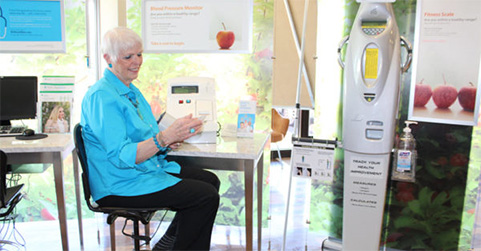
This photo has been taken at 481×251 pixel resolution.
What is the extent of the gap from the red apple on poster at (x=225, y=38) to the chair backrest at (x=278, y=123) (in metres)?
0.60

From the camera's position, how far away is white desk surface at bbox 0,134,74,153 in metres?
2.25

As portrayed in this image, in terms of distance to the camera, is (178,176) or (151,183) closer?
(151,183)

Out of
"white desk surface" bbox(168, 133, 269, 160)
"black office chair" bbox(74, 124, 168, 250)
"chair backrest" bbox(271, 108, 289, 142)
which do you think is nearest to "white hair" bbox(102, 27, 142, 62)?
"black office chair" bbox(74, 124, 168, 250)

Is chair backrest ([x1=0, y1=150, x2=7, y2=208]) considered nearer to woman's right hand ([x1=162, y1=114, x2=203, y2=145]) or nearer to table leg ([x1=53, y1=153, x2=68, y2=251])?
table leg ([x1=53, y1=153, x2=68, y2=251])

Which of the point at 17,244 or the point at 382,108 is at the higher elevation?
the point at 382,108

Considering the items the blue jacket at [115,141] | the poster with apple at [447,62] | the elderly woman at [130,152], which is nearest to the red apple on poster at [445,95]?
the poster with apple at [447,62]

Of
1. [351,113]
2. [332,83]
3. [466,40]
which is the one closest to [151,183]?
[351,113]

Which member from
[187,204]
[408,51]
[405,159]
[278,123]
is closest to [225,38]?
[278,123]

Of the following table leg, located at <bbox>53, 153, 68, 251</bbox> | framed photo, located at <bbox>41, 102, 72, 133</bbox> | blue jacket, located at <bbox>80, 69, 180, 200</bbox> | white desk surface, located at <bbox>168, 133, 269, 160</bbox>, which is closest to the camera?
blue jacket, located at <bbox>80, 69, 180, 200</bbox>

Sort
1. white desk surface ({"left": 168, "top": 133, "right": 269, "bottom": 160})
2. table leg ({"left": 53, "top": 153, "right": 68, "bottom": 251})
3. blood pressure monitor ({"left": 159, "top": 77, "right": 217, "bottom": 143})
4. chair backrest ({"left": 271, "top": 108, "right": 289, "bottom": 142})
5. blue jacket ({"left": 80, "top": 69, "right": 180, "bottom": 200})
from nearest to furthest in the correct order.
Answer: blue jacket ({"left": 80, "top": 69, "right": 180, "bottom": 200}) → white desk surface ({"left": 168, "top": 133, "right": 269, "bottom": 160}) → table leg ({"left": 53, "top": 153, "right": 68, "bottom": 251}) → blood pressure monitor ({"left": 159, "top": 77, "right": 217, "bottom": 143}) → chair backrest ({"left": 271, "top": 108, "right": 289, "bottom": 142})

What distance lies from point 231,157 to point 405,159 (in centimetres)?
105

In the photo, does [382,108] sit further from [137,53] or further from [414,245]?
[137,53]

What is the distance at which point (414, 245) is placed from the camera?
270 cm

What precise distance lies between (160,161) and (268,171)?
1014 millimetres
